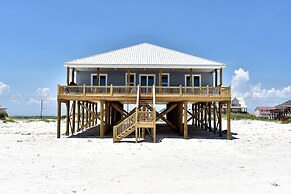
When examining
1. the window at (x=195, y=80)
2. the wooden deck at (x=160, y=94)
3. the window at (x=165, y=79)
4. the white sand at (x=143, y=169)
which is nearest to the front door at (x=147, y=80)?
the window at (x=165, y=79)

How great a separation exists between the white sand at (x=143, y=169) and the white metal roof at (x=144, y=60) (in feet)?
24.4

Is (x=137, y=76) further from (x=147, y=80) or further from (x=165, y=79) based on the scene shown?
(x=165, y=79)

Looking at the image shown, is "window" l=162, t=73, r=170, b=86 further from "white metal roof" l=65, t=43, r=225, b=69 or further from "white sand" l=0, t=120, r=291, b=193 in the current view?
"white sand" l=0, t=120, r=291, b=193

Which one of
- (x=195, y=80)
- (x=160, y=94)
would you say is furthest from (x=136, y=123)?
(x=195, y=80)

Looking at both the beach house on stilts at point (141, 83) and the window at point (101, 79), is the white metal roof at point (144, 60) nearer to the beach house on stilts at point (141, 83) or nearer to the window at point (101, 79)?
the beach house on stilts at point (141, 83)

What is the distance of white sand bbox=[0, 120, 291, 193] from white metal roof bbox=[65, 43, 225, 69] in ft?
24.4

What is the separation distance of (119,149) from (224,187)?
9323mm

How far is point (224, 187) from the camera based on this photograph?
9172 millimetres

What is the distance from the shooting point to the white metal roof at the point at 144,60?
77.5 ft


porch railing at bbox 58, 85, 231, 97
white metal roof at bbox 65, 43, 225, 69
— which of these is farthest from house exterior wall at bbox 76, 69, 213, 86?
porch railing at bbox 58, 85, 231, 97

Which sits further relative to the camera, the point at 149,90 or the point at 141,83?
the point at 141,83

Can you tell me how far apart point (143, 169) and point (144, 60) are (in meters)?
14.3

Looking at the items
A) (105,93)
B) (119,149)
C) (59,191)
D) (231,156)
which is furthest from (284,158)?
(105,93)

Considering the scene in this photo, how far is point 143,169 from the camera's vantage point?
12.0 metres
